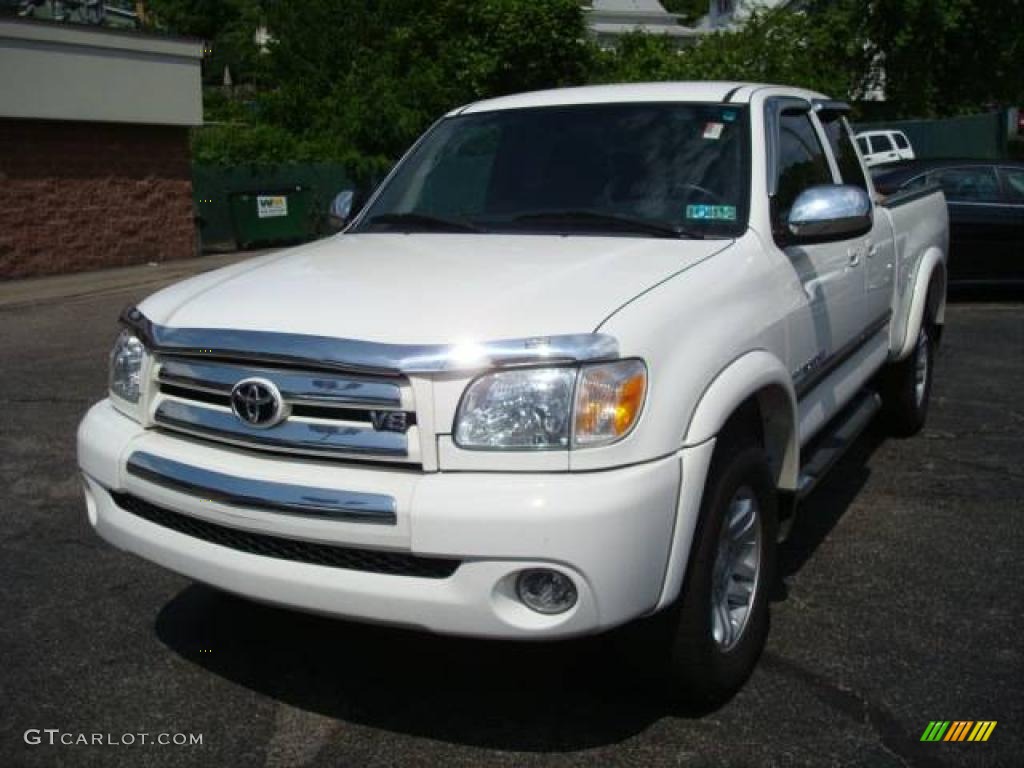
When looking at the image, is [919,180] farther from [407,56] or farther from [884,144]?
[407,56]

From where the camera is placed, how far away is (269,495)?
2.96 m

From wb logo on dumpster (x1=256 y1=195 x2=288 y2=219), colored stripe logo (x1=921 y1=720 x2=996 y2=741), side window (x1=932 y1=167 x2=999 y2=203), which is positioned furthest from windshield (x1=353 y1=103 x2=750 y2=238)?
wb logo on dumpster (x1=256 y1=195 x2=288 y2=219)

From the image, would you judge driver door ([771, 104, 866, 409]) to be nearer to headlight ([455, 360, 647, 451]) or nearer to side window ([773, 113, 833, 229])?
side window ([773, 113, 833, 229])

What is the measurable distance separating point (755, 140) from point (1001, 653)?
1.95m

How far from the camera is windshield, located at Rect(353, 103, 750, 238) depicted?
157 inches

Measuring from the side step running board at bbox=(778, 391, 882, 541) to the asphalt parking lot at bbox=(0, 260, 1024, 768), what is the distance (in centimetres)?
41

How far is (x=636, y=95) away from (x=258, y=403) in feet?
7.37

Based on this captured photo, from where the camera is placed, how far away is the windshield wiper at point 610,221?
12.5 feet

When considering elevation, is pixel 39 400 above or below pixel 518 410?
below

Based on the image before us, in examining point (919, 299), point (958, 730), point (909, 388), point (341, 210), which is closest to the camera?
point (958, 730)

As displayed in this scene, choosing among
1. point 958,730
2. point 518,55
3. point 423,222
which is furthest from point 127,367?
point 518,55

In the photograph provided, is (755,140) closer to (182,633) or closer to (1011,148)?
(182,633)

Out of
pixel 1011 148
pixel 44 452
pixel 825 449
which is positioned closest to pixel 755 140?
pixel 825 449

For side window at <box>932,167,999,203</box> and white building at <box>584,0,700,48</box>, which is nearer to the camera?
side window at <box>932,167,999,203</box>
